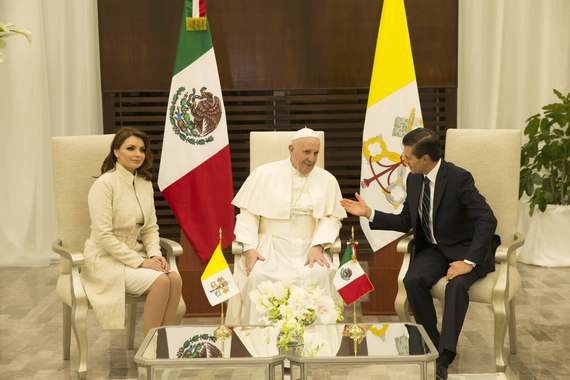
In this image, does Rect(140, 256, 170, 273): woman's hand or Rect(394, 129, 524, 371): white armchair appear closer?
Rect(140, 256, 170, 273): woman's hand

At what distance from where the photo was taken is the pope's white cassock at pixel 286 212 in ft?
16.9

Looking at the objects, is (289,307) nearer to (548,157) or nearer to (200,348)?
(200,348)

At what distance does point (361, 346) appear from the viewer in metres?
3.82

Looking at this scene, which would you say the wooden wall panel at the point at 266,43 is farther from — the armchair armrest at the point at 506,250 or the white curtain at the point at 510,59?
the armchair armrest at the point at 506,250

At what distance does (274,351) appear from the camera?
148 inches

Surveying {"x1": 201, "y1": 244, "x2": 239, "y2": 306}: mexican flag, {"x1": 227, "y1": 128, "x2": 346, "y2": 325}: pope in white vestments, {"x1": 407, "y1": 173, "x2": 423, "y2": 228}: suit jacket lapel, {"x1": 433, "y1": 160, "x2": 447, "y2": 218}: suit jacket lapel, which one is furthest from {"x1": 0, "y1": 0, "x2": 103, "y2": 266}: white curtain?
{"x1": 201, "y1": 244, "x2": 239, "y2": 306}: mexican flag

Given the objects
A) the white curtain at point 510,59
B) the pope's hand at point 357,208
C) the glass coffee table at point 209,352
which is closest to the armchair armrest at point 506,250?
the pope's hand at point 357,208

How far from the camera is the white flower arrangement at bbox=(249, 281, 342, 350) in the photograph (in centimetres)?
366

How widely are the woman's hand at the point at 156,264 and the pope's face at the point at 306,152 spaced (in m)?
0.94

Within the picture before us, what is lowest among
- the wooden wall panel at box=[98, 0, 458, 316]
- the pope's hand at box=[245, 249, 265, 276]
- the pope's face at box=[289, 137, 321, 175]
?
the pope's hand at box=[245, 249, 265, 276]

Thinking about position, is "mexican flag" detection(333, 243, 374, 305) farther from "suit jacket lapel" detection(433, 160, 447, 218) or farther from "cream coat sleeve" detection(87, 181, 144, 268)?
"cream coat sleeve" detection(87, 181, 144, 268)

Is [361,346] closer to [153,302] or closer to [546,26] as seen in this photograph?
[153,302]

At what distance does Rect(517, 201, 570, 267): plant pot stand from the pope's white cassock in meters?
2.52

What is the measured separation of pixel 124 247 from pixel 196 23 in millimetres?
1791
